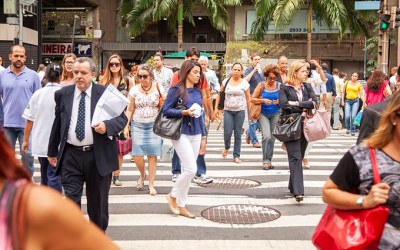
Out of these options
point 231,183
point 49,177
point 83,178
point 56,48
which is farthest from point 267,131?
point 56,48

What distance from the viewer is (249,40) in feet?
129

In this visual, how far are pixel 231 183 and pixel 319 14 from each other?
28.3 metres

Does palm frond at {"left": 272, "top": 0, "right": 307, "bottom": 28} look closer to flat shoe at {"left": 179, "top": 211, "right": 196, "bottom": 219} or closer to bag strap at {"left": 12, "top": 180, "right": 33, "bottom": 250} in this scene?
flat shoe at {"left": 179, "top": 211, "right": 196, "bottom": 219}

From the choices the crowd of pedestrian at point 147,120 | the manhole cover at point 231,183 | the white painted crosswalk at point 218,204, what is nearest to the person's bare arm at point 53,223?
the crowd of pedestrian at point 147,120

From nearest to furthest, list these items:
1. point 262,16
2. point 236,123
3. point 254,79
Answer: point 236,123 < point 254,79 < point 262,16

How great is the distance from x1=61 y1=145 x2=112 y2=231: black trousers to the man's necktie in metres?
0.15

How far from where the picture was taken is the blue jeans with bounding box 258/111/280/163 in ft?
33.3

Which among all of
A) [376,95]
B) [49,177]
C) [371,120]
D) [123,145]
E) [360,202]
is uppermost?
[376,95]

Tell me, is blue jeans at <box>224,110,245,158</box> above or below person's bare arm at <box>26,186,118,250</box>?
below

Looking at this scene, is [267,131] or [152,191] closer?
[152,191]

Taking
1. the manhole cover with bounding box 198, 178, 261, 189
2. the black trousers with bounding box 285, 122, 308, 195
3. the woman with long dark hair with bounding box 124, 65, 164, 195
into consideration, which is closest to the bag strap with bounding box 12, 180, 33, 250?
the black trousers with bounding box 285, 122, 308, 195

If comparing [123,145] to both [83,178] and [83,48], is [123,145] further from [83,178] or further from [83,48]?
[83,48]

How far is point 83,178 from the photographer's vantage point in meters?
5.11

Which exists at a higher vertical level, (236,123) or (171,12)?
(171,12)
